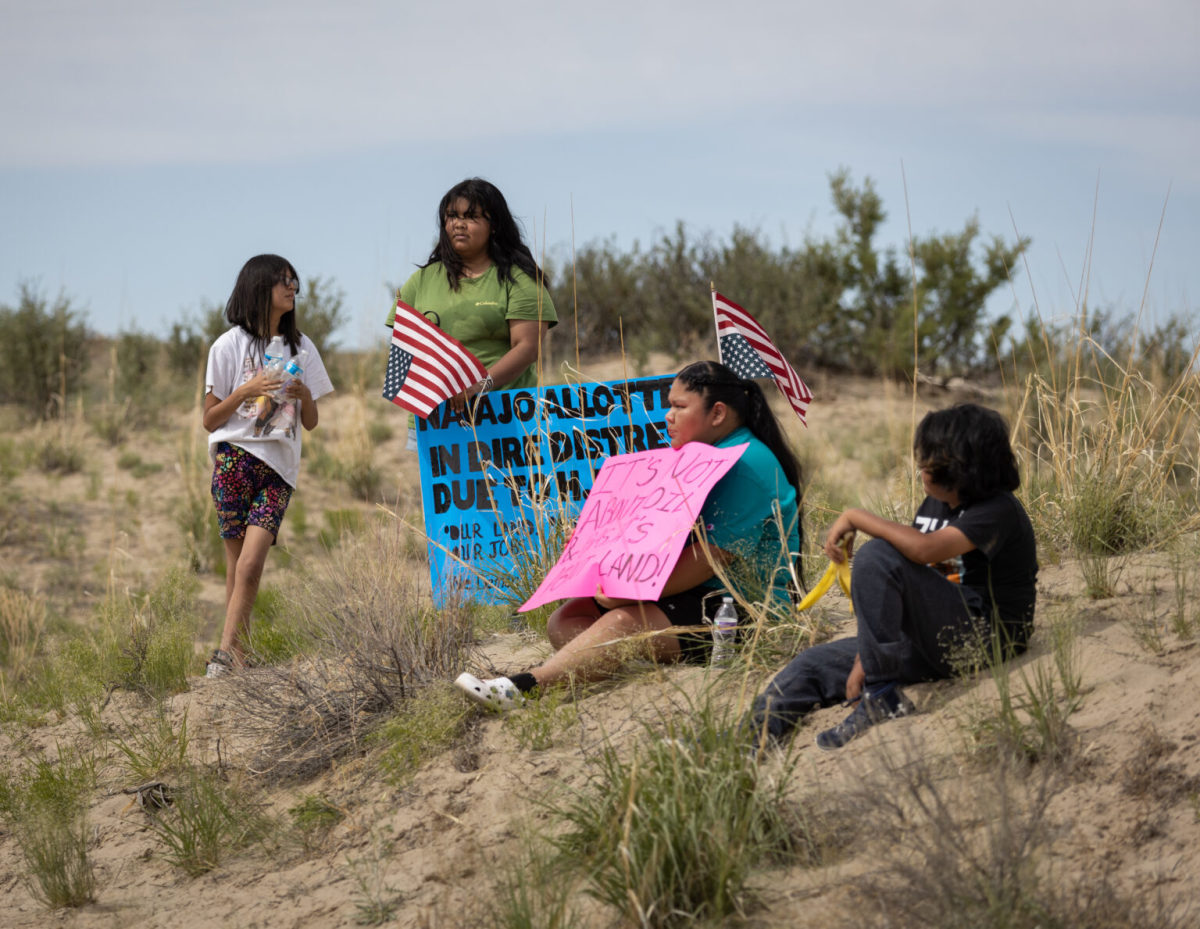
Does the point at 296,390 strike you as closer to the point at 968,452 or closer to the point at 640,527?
A: the point at 640,527

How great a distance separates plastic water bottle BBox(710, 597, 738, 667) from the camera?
388 cm

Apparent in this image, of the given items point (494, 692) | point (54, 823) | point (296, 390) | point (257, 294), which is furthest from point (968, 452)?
point (257, 294)

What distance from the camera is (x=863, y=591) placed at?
322 cm

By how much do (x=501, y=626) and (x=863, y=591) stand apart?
7.87ft

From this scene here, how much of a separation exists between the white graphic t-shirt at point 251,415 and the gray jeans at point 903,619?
2.84 m

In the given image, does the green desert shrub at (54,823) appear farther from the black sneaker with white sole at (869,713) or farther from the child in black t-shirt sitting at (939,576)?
Answer: the black sneaker with white sole at (869,713)

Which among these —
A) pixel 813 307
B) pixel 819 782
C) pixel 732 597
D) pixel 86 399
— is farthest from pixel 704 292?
pixel 819 782

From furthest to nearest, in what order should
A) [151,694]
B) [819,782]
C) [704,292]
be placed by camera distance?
[704,292]
[151,694]
[819,782]

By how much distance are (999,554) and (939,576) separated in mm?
226

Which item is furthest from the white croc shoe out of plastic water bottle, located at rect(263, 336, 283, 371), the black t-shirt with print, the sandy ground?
plastic water bottle, located at rect(263, 336, 283, 371)

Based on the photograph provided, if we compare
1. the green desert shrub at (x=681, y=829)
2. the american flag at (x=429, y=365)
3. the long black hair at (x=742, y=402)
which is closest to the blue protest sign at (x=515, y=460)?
the american flag at (x=429, y=365)

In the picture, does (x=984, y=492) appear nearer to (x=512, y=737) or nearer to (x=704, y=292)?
A: (x=512, y=737)

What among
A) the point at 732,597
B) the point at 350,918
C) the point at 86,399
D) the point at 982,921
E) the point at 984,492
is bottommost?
the point at 350,918

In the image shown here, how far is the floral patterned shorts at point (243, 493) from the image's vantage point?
207 inches
